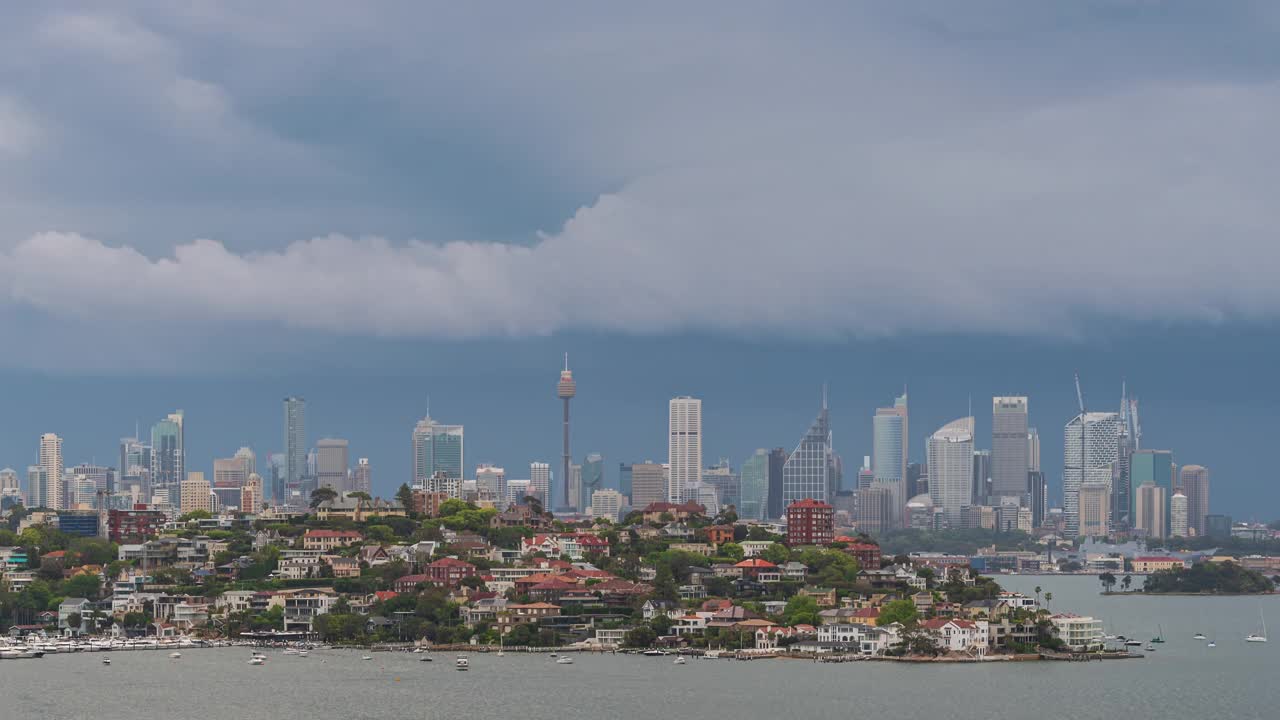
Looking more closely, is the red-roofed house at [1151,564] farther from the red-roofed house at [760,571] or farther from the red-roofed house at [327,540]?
the red-roofed house at [327,540]

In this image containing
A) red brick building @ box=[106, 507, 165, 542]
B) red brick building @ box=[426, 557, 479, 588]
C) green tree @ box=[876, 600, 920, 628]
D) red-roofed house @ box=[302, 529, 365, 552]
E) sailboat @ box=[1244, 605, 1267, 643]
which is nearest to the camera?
green tree @ box=[876, 600, 920, 628]

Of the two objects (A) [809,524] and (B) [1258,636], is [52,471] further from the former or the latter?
(B) [1258,636]

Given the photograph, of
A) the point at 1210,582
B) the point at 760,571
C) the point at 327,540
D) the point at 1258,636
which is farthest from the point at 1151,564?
the point at 327,540

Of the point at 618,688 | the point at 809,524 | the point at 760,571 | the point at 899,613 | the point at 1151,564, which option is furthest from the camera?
the point at 1151,564

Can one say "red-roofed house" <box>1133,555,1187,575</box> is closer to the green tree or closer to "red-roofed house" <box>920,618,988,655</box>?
the green tree

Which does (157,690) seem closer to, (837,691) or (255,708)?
(255,708)

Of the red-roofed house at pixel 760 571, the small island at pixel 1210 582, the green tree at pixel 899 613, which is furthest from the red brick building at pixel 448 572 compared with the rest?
the small island at pixel 1210 582

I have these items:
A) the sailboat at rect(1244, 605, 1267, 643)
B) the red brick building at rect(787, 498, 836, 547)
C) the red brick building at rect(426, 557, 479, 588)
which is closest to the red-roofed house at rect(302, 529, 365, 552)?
the red brick building at rect(426, 557, 479, 588)
